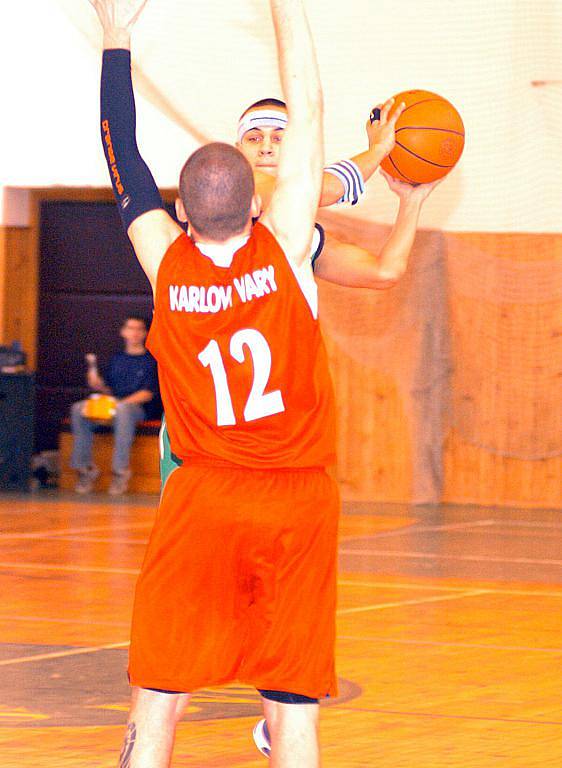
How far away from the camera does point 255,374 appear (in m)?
3.32

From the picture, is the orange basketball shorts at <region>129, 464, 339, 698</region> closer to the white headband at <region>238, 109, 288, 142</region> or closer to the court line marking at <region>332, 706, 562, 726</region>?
the white headband at <region>238, 109, 288, 142</region>

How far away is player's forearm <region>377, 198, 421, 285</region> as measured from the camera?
4277mm

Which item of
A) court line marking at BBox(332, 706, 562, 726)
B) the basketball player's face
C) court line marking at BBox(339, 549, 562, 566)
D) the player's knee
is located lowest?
court line marking at BBox(339, 549, 562, 566)

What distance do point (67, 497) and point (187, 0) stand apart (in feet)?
14.4

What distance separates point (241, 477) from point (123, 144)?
0.82m

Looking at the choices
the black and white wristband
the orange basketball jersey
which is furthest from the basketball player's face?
the orange basketball jersey

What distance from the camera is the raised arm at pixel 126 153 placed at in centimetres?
350

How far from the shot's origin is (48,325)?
16.2 metres

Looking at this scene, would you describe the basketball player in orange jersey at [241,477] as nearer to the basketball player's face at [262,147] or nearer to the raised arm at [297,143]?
the raised arm at [297,143]

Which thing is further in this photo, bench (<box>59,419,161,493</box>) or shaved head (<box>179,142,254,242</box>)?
bench (<box>59,419,161,493</box>)

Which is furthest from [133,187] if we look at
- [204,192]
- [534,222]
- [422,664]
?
[534,222]

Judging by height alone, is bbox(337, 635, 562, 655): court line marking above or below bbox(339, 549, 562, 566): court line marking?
above

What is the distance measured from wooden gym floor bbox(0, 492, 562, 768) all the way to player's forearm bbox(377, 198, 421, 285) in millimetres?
1426

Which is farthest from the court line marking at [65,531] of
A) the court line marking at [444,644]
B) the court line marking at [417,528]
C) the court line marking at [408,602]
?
the court line marking at [444,644]
